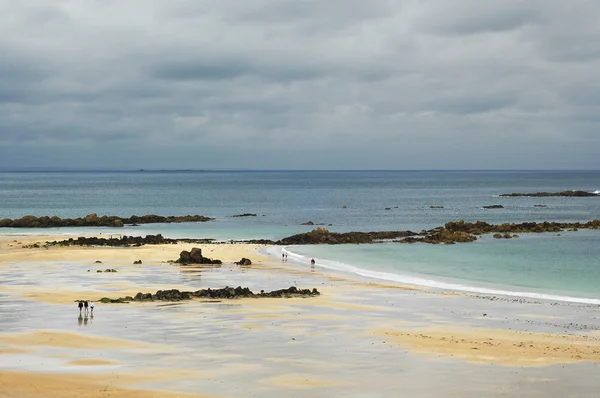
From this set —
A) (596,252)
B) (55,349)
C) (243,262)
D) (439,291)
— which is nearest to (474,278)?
(439,291)

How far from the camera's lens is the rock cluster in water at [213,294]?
30.5m

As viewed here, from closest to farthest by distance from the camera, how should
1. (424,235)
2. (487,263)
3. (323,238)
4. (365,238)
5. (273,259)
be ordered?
(487,263)
(273,259)
(323,238)
(365,238)
(424,235)

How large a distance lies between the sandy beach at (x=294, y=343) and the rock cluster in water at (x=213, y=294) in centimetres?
81

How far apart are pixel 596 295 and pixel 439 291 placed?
7656 millimetres

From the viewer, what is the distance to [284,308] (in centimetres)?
2897

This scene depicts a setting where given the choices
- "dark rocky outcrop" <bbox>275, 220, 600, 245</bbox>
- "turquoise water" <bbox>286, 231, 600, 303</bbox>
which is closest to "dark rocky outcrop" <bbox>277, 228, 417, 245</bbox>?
"dark rocky outcrop" <bbox>275, 220, 600, 245</bbox>

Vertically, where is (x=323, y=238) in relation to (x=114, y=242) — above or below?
above

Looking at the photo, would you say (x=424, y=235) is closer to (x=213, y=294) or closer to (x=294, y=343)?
(x=213, y=294)

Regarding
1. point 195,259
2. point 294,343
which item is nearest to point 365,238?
point 195,259

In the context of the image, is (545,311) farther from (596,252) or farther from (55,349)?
(596,252)

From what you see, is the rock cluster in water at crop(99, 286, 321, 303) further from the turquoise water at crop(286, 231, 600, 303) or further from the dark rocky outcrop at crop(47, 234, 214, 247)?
the dark rocky outcrop at crop(47, 234, 214, 247)

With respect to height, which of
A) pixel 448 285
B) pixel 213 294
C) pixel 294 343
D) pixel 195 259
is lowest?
pixel 448 285

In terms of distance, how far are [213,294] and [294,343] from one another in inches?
387

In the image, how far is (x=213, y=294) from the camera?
31.5 m
